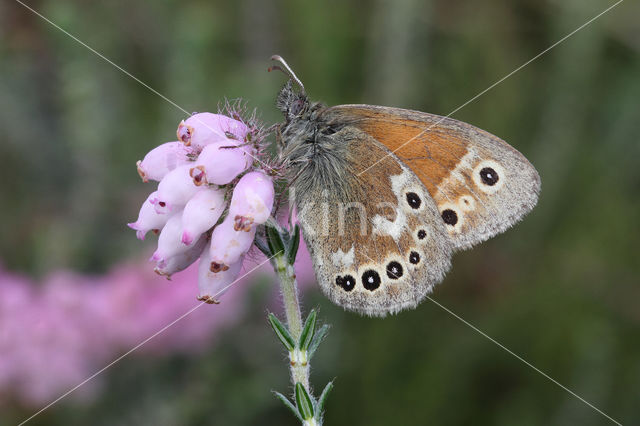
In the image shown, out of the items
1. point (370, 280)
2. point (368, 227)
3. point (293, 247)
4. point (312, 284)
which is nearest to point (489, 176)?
point (368, 227)

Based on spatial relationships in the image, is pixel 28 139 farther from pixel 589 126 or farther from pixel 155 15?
pixel 589 126

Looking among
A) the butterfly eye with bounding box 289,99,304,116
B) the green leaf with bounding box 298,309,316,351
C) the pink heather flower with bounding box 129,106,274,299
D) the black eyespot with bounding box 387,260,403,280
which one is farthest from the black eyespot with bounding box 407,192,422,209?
the green leaf with bounding box 298,309,316,351

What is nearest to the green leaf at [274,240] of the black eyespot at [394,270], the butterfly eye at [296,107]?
the black eyespot at [394,270]

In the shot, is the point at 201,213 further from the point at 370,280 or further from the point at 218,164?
the point at 370,280

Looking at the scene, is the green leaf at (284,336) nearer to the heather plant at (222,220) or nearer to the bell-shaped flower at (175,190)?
the heather plant at (222,220)

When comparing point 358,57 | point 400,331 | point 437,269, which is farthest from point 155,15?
point 437,269
